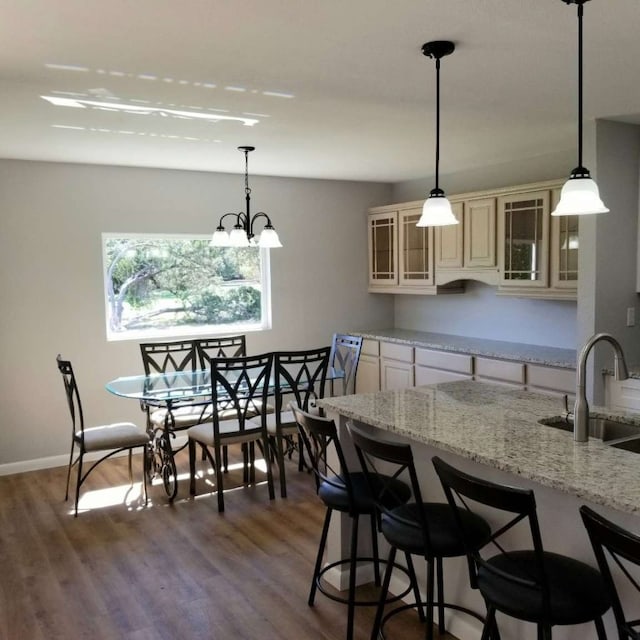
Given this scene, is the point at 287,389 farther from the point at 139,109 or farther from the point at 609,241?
the point at 609,241

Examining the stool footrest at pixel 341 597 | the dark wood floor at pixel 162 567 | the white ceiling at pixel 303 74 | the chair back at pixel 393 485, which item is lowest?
the dark wood floor at pixel 162 567

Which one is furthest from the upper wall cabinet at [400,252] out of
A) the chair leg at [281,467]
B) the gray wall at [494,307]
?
the chair leg at [281,467]

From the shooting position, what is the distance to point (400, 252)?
586cm

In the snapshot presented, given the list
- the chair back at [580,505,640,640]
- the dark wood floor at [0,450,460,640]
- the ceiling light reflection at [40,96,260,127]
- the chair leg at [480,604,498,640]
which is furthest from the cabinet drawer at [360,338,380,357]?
the chair back at [580,505,640,640]

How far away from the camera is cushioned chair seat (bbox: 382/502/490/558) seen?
2.13m

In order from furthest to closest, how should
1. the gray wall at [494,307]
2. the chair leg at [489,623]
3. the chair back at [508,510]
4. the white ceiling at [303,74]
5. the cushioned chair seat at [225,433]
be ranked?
the gray wall at [494,307] < the cushioned chair seat at [225,433] < the white ceiling at [303,74] < the chair leg at [489,623] < the chair back at [508,510]

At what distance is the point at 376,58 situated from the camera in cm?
250

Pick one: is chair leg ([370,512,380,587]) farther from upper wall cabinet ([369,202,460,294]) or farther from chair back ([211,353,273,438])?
upper wall cabinet ([369,202,460,294])

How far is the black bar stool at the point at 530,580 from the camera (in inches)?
67.1

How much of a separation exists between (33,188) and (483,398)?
148 inches

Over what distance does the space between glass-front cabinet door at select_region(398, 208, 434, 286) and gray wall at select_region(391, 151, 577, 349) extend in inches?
14.4

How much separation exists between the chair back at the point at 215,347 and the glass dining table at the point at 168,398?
12.2 inches

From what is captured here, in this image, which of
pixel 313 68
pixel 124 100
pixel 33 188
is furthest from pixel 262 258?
pixel 313 68

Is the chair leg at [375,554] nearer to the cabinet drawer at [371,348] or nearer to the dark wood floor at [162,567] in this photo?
the dark wood floor at [162,567]
